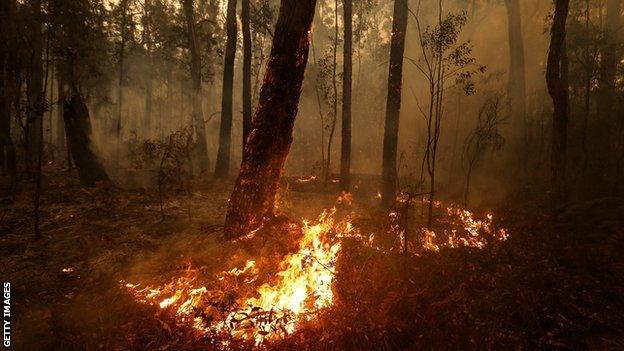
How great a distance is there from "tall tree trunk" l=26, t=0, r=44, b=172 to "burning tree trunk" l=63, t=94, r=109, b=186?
939 millimetres

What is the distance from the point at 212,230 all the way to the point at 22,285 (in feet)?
11.4

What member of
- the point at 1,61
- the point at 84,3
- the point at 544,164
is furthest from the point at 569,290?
the point at 84,3

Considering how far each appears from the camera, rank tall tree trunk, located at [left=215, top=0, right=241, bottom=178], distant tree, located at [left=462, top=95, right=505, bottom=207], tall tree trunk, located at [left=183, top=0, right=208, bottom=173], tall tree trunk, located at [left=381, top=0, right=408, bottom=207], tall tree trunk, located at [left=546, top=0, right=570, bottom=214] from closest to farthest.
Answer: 1. tall tree trunk, located at [left=546, top=0, right=570, bottom=214]
2. tall tree trunk, located at [left=381, top=0, right=408, bottom=207]
3. distant tree, located at [left=462, top=95, right=505, bottom=207]
4. tall tree trunk, located at [left=215, top=0, right=241, bottom=178]
5. tall tree trunk, located at [left=183, top=0, right=208, bottom=173]

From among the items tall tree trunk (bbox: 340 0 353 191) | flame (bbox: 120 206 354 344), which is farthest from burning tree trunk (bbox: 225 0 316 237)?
tall tree trunk (bbox: 340 0 353 191)

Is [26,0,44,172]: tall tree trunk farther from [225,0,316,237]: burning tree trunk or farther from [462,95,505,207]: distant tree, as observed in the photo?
[462,95,505,207]: distant tree

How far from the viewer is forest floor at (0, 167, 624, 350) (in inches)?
212

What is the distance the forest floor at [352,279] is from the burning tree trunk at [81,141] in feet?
6.85

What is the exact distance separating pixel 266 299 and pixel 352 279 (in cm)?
182

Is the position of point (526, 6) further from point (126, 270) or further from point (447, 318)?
point (126, 270)

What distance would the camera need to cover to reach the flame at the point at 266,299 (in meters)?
5.55

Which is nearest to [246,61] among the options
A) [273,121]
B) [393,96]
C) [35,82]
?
[393,96]

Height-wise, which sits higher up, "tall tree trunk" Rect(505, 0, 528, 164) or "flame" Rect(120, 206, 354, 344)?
"tall tree trunk" Rect(505, 0, 528, 164)

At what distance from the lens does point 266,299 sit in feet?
20.5

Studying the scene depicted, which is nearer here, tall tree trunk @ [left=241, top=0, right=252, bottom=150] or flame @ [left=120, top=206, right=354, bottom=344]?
flame @ [left=120, top=206, right=354, bottom=344]
